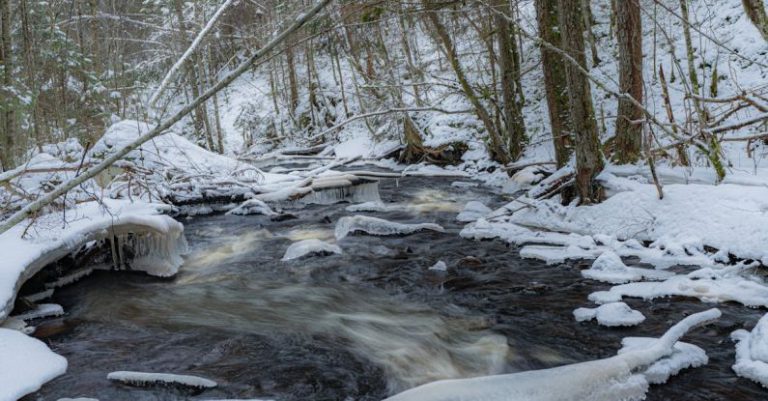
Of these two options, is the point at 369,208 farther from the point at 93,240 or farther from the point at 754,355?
the point at 754,355

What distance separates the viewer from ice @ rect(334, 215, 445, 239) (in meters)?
7.15

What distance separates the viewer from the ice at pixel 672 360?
290 cm

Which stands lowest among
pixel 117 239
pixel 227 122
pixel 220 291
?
pixel 220 291

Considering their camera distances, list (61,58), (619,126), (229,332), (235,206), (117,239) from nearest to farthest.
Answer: (229,332)
(117,239)
(619,126)
(235,206)
(61,58)

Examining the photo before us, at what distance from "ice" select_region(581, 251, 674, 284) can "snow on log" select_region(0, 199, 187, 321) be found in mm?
4259

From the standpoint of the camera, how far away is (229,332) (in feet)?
13.3

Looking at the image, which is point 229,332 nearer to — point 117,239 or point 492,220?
A: point 117,239

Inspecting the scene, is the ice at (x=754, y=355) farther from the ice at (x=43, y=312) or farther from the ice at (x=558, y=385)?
the ice at (x=43, y=312)

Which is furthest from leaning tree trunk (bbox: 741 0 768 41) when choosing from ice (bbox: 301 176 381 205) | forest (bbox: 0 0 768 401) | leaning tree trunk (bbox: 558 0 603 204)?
ice (bbox: 301 176 381 205)

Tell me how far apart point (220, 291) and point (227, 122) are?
2725 centimetres

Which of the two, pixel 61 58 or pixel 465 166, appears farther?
pixel 61 58

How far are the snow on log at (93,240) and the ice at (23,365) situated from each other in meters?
0.38

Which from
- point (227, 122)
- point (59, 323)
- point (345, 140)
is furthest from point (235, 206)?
point (227, 122)

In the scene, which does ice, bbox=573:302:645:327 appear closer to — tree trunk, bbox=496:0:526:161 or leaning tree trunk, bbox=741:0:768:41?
leaning tree trunk, bbox=741:0:768:41
